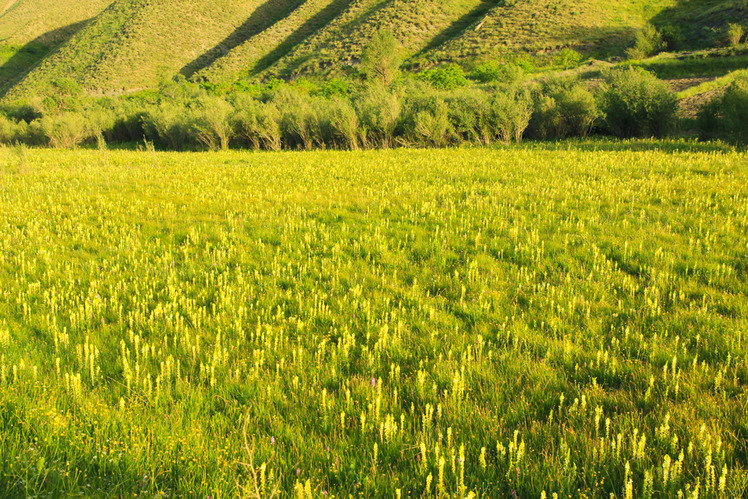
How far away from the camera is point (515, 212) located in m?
9.11

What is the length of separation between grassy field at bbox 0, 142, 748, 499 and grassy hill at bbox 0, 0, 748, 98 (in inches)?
2712

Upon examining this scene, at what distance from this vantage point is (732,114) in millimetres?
17531

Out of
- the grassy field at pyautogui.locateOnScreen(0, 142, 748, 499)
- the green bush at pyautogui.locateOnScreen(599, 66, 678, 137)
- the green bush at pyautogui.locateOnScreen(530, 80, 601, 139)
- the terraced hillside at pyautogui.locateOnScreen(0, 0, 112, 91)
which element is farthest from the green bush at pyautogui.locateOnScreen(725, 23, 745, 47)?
the terraced hillside at pyautogui.locateOnScreen(0, 0, 112, 91)

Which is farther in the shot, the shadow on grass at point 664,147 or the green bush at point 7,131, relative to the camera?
the green bush at point 7,131

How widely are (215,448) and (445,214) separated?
7569mm

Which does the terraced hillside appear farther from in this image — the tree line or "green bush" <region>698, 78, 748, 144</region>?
"green bush" <region>698, 78, 748, 144</region>

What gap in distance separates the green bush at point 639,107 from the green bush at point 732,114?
6.18ft

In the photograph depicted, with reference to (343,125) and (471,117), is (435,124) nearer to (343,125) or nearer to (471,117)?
(471,117)

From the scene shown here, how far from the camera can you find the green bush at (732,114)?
17.2m

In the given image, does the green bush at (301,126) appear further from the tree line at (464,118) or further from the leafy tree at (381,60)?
the leafy tree at (381,60)

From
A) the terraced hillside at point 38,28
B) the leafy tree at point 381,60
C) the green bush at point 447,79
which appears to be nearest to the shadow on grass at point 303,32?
the leafy tree at point 381,60

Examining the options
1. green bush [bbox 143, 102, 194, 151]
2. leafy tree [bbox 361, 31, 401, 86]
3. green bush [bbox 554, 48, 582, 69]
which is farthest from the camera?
leafy tree [bbox 361, 31, 401, 86]

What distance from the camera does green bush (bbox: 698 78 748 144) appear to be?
17.2m

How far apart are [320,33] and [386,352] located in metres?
112
